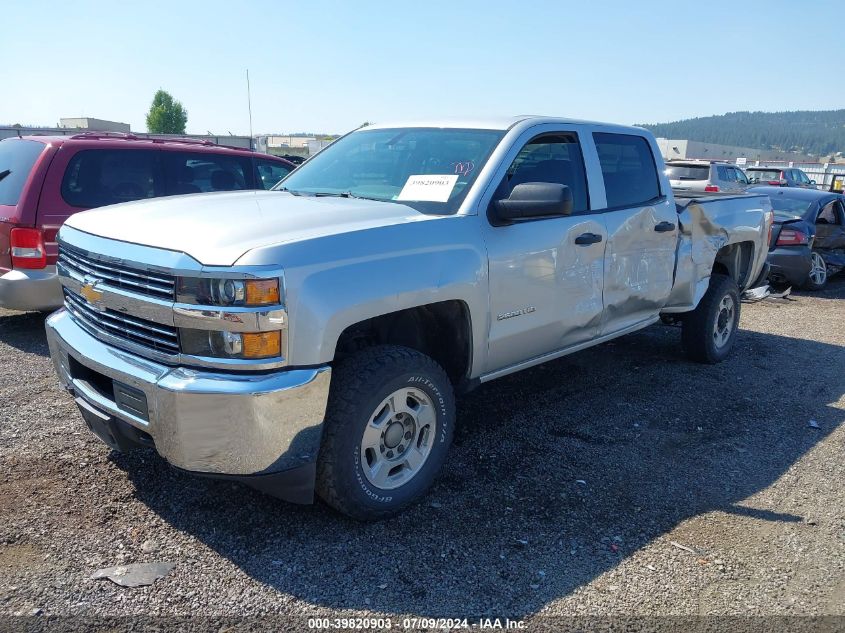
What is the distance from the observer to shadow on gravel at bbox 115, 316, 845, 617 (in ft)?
9.68

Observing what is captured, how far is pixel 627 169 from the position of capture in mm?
4988

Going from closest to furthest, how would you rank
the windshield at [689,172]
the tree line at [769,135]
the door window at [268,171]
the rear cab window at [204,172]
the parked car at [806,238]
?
the rear cab window at [204,172]
the door window at [268,171]
the parked car at [806,238]
the windshield at [689,172]
the tree line at [769,135]

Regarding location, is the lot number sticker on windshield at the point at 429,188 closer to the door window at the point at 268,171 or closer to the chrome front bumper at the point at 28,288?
the chrome front bumper at the point at 28,288

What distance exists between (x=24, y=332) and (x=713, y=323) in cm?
636

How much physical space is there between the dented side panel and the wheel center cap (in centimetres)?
300

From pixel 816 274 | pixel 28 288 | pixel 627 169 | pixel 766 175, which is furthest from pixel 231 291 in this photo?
pixel 766 175

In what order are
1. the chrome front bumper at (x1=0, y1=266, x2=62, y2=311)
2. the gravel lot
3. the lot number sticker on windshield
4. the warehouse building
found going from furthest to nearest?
the warehouse building → the chrome front bumper at (x1=0, y1=266, x2=62, y2=311) → the lot number sticker on windshield → the gravel lot

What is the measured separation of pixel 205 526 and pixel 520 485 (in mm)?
1675

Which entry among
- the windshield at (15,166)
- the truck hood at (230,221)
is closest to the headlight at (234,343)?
the truck hood at (230,221)

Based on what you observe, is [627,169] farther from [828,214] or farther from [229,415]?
[828,214]

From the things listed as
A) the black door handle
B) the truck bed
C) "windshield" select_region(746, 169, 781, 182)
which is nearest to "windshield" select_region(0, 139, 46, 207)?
the black door handle

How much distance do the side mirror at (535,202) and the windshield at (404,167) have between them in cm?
26

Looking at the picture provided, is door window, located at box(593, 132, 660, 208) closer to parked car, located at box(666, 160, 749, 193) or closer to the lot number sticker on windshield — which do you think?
the lot number sticker on windshield

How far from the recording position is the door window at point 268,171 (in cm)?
826
